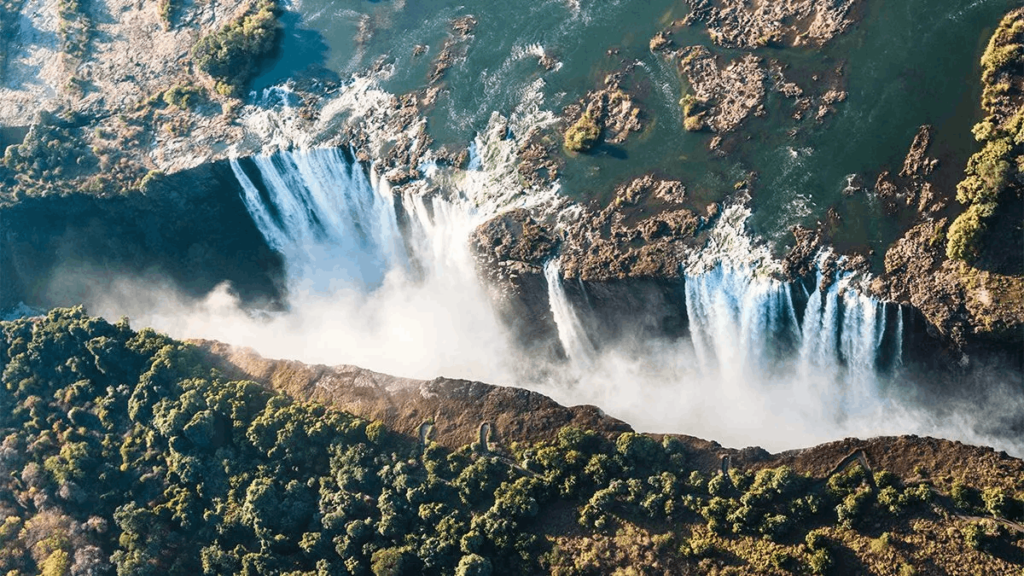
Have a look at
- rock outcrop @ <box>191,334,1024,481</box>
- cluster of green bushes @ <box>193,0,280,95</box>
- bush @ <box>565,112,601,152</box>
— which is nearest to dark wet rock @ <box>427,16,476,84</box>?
bush @ <box>565,112,601,152</box>

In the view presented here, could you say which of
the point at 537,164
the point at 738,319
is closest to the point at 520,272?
the point at 537,164

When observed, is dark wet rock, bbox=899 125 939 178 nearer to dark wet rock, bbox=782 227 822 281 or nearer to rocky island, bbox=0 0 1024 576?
rocky island, bbox=0 0 1024 576

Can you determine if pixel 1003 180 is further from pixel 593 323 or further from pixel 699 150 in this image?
pixel 593 323

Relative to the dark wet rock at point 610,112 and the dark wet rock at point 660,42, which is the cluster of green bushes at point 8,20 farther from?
the dark wet rock at point 660,42

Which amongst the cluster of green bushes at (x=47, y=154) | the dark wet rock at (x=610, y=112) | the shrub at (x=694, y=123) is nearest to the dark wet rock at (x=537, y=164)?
the dark wet rock at (x=610, y=112)

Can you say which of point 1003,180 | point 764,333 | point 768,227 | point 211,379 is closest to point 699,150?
point 768,227
